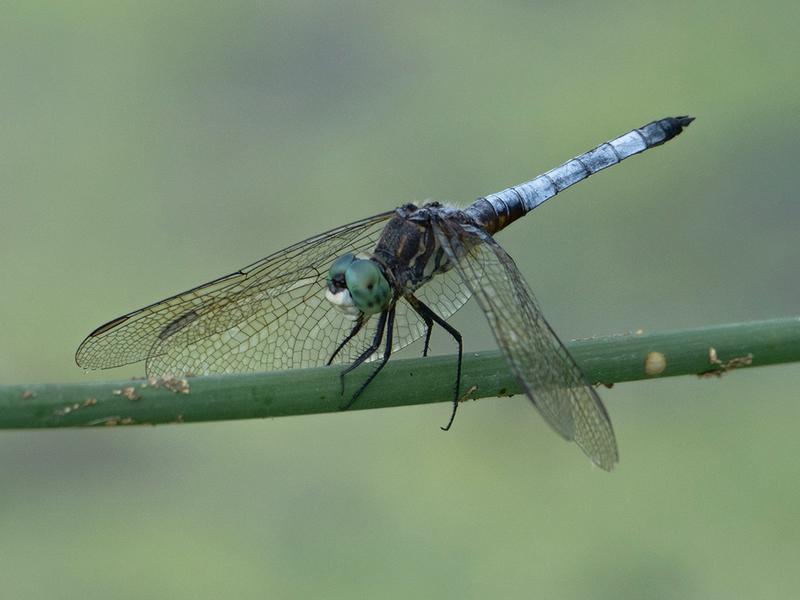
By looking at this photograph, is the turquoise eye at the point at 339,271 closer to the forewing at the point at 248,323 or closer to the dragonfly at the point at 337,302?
the dragonfly at the point at 337,302

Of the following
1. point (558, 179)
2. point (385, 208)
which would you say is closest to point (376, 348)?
point (558, 179)

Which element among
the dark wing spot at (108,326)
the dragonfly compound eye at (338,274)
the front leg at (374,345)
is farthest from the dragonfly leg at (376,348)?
the dark wing spot at (108,326)

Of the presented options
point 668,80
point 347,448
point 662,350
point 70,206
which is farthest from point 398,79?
point 662,350

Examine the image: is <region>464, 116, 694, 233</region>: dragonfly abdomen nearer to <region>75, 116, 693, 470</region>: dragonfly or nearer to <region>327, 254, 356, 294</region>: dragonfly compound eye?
<region>75, 116, 693, 470</region>: dragonfly

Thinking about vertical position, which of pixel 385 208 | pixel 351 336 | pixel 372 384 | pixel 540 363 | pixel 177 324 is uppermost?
pixel 385 208

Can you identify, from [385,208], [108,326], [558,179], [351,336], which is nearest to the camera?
[108,326]

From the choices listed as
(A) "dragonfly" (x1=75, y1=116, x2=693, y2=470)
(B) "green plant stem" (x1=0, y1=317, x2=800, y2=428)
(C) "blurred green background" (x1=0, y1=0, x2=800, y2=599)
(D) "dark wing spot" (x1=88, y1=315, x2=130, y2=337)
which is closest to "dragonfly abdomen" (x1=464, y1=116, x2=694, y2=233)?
(A) "dragonfly" (x1=75, y1=116, x2=693, y2=470)

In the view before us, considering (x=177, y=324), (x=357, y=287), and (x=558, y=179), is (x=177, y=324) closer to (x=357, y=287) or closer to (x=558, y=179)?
(x=357, y=287)

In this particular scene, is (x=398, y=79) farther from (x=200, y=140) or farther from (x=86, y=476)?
(x=86, y=476)
